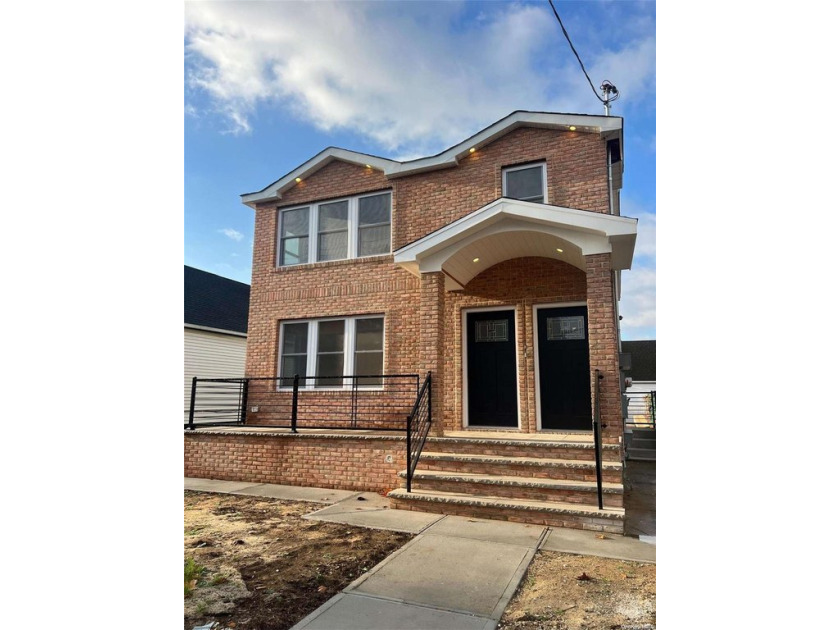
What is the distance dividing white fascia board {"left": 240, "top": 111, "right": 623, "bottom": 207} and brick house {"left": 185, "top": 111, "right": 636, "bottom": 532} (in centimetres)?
3

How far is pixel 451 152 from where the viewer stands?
8906 millimetres

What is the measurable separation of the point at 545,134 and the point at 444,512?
6.23 metres

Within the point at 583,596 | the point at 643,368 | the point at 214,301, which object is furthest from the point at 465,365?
the point at 643,368

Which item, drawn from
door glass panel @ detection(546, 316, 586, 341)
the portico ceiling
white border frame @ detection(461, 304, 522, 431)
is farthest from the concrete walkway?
the portico ceiling

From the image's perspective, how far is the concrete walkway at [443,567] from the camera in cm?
305

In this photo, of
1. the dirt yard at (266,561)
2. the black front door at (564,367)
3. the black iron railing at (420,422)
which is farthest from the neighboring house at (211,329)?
the black front door at (564,367)

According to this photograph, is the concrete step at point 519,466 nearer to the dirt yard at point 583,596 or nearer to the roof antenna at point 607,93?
the dirt yard at point 583,596

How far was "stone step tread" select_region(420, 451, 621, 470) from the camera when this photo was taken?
18.8ft

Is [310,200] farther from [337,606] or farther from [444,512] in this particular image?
[337,606]
